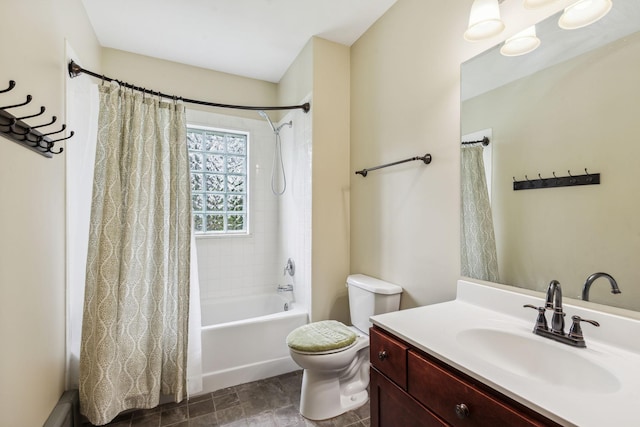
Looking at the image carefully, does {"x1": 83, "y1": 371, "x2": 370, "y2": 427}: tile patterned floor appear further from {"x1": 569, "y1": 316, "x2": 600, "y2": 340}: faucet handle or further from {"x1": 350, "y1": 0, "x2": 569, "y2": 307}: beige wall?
{"x1": 569, "y1": 316, "x2": 600, "y2": 340}: faucet handle

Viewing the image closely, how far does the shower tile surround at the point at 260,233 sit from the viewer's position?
2637mm

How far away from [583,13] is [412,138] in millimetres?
854

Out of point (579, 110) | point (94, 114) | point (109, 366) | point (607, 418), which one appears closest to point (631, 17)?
point (579, 110)

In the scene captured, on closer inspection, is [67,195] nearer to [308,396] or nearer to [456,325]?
[308,396]

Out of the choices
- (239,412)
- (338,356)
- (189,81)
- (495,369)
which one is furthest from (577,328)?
(189,81)

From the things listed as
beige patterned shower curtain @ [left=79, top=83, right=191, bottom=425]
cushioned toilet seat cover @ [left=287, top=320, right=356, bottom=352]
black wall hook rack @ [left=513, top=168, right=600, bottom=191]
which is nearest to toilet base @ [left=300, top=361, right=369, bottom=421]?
cushioned toilet seat cover @ [left=287, top=320, right=356, bottom=352]

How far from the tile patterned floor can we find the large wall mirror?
4.12 ft

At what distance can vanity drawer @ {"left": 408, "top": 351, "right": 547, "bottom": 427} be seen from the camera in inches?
28.0

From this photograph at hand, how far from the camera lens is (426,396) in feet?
3.07

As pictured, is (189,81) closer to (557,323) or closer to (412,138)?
(412,138)

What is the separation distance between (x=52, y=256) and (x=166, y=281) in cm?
57

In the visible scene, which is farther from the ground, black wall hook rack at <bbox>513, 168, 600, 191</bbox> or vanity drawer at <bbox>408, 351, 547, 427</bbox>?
black wall hook rack at <bbox>513, 168, 600, 191</bbox>

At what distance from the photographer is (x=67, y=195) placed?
1.67 meters

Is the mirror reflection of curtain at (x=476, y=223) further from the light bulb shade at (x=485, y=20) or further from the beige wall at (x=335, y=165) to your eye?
the light bulb shade at (x=485, y=20)
